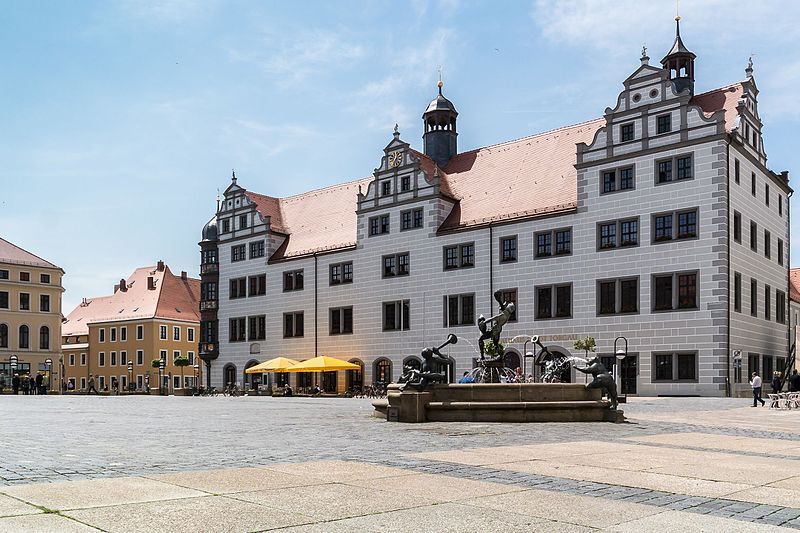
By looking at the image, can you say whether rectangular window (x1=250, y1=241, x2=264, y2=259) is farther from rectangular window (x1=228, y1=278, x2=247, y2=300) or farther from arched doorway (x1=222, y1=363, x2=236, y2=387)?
arched doorway (x1=222, y1=363, x2=236, y2=387)

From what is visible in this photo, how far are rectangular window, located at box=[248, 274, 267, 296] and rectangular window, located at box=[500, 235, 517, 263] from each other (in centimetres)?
2082

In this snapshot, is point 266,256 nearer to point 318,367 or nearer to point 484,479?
point 318,367

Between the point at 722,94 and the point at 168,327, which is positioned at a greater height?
the point at 722,94

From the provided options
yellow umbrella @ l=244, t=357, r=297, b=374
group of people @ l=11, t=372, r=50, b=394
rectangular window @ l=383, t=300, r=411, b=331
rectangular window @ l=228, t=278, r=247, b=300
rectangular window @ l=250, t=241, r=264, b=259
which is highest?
rectangular window @ l=250, t=241, r=264, b=259

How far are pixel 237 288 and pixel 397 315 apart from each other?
1637cm

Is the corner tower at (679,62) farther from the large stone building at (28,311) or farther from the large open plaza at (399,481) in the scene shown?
the large stone building at (28,311)

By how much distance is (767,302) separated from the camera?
47.6 m

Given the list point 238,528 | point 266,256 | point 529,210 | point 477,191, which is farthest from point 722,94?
point 238,528

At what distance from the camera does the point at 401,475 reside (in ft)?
32.7

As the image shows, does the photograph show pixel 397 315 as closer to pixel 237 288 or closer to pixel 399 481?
pixel 237 288

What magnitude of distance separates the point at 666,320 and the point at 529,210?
34.1ft

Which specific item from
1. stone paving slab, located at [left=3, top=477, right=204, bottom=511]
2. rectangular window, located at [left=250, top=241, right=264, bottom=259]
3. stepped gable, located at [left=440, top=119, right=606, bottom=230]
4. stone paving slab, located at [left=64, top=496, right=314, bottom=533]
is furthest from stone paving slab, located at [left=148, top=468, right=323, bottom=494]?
rectangular window, located at [left=250, top=241, right=264, bottom=259]

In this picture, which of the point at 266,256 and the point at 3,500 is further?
the point at 266,256

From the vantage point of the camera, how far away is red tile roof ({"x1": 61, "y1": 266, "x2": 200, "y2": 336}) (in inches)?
3674
